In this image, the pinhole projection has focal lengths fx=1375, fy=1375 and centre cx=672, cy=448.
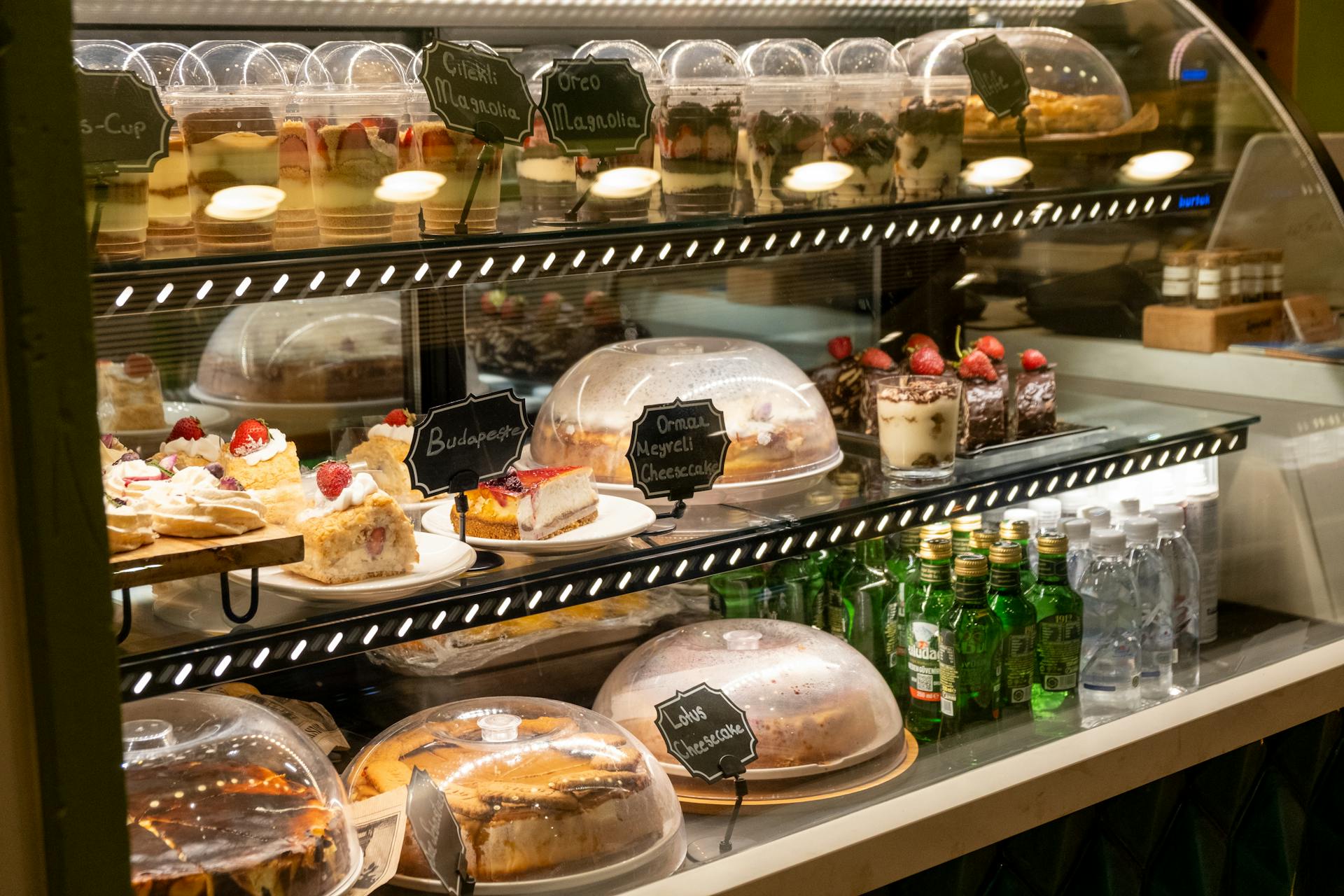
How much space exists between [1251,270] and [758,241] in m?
1.12

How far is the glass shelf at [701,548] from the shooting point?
1.34 metres

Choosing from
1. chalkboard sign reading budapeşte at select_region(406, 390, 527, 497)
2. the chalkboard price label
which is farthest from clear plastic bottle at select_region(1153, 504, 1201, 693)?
chalkboard sign reading budapeşte at select_region(406, 390, 527, 497)

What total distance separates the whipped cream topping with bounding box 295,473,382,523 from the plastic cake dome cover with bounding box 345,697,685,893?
32 centimetres

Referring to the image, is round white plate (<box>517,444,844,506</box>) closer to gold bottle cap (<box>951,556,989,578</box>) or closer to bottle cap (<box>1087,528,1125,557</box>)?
gold bottle cap (<box>951,556,989,578</box>)

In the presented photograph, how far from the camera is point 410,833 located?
1.49 m

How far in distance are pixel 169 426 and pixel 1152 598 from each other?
149cm

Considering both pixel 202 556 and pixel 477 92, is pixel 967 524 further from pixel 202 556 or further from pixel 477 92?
pixel 202 556

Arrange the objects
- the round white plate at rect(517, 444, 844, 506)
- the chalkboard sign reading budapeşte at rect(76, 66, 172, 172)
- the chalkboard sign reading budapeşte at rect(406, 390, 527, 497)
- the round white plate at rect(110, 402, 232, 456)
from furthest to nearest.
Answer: the round white plate at rect(517, 444, 844, 506)
the round white plate at rect(110, 402, 232, 456)
the chalkboard sign reading budapeşte at rect(406, 390, 527, 497)
the chalkboard sign reading budapeşte at rect(76, 66, 172, 172)

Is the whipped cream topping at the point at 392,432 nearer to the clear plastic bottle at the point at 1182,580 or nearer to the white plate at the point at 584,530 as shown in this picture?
the white plate at the point at 584,530

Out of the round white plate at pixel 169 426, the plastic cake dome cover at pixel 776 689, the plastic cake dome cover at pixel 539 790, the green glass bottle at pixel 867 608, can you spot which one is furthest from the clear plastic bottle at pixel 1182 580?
the round white plate at pixel 169 426

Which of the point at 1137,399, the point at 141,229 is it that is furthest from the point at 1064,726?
the point at 141,229

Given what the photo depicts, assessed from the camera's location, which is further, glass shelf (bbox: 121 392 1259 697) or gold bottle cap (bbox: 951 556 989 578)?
gold bottle cap (bbox: 951 556 989 578)

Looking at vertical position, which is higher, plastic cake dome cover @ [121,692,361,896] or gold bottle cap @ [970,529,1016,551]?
gold bottle cap @ [970,529,1016,551]

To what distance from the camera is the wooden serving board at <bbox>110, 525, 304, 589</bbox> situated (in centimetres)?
124
